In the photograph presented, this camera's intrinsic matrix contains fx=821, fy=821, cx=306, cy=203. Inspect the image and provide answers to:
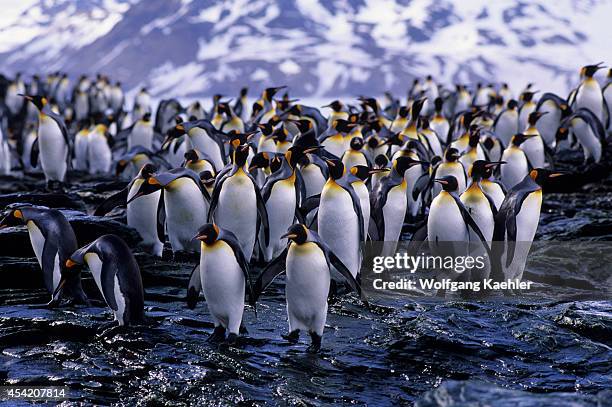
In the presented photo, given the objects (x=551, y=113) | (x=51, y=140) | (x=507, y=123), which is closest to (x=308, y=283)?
(x=51, y=140)

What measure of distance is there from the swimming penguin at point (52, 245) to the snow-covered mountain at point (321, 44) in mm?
51017

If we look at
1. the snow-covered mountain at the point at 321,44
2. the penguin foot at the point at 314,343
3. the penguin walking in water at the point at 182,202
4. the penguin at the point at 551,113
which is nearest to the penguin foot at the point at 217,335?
the penguin foot at the point at 314,343

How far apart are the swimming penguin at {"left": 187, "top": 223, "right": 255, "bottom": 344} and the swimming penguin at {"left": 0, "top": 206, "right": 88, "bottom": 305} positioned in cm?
114

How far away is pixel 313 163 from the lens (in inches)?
300

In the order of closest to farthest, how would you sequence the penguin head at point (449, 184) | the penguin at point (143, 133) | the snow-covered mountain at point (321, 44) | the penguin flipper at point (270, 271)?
the penguin flipper at point (270, 271) → the penguin head at point (449, 184) → the penguin at point (143, 133) → the snow-covered mountain at point (321, 44)

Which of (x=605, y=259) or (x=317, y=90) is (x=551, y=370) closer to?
(x=605, y=259)

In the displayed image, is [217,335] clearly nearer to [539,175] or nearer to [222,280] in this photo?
[222,280]

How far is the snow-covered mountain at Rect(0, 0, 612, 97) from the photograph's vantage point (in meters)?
60.2

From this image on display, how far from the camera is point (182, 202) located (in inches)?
255

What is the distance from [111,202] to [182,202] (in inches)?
43.3

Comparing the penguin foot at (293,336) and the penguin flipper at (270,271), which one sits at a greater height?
the penguin flipper at (270,271)

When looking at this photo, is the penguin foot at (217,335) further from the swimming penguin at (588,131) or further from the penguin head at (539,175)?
the swimming penguin at (588,131)

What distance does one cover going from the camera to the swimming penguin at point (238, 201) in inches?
241

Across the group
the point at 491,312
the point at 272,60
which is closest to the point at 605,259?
the point at 491,312
